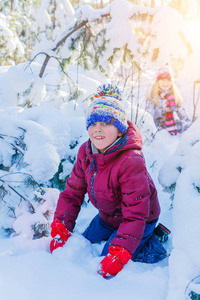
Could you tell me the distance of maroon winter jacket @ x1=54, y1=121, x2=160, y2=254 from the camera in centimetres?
163

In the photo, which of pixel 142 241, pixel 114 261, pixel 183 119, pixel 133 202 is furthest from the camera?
pixel 183 119

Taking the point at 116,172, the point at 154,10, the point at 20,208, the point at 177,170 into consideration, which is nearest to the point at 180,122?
the point at 154,10

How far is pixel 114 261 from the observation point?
1489 mm

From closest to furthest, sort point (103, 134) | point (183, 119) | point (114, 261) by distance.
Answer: point (114, 261) < point (103, 134) < point (183, 119)

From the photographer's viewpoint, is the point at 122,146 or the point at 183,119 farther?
the point at 183,119

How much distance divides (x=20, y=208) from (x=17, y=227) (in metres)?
0.14

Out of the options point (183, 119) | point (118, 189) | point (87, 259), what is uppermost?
point (118, 189)

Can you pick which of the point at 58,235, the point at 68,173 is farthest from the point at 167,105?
the point at 58,235

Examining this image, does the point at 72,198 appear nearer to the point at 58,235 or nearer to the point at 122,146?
the point at 58,235

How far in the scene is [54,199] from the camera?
210cm

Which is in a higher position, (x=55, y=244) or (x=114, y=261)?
(x=114, y=261)

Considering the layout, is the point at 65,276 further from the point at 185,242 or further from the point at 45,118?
the point at 45,118

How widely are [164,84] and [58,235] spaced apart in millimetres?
4454

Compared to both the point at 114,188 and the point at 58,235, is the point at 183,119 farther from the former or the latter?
the point at 58,235
